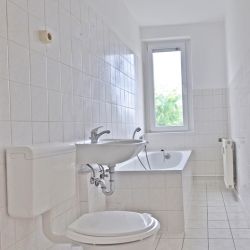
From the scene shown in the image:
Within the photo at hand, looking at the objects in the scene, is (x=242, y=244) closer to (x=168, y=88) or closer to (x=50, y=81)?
(x=50, y=81)

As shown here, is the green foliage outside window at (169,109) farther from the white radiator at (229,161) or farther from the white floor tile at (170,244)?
the white floor tile at (170,244)

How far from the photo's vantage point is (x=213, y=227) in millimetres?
3516

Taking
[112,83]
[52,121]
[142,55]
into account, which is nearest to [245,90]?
[112,83]

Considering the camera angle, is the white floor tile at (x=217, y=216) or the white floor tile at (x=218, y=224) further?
the white floor tile at (x=217, y=216)

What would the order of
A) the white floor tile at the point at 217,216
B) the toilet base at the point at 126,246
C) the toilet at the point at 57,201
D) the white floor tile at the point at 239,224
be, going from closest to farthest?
the toilet at the point at 57,201
the toilet base at the point at 126,246
the white floor tile at the point at 239,224
the white floor tile at the point at 217,216

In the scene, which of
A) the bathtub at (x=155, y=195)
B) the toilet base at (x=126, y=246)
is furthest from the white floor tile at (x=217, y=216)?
the toilet base at (x=126, y=246)

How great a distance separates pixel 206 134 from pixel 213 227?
2425mm

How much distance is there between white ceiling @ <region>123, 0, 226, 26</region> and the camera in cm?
480

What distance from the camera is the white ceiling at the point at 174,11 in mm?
4805

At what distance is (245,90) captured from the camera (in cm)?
336

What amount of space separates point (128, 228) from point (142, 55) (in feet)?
14.1

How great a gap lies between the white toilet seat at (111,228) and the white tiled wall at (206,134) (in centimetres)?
362

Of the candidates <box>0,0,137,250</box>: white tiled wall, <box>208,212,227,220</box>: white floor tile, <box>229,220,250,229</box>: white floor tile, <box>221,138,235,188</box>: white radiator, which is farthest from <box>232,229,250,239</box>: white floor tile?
<box>221,138,235,188</box>: white radiator

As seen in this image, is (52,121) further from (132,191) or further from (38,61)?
(132,191)
